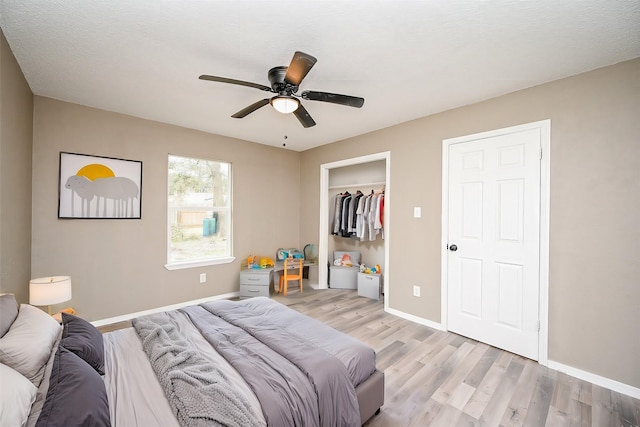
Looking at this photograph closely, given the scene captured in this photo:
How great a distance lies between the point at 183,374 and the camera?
1.29 meters

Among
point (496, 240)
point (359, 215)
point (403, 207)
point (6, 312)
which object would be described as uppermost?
point (403, 207)

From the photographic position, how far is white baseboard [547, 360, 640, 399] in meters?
1.96

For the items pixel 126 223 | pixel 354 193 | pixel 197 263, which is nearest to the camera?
pixel 126 223

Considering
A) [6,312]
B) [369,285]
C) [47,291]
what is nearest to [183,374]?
[6,312]

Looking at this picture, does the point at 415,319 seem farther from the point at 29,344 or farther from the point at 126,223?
the point at 126,223

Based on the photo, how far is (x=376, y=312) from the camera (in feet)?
11.7

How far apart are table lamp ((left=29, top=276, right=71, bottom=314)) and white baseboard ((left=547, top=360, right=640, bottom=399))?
4.18m

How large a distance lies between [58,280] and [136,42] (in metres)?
2.02

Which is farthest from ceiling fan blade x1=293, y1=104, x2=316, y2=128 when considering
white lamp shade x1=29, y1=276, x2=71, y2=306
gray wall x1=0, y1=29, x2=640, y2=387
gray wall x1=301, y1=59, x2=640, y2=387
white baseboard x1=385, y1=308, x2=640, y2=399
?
white baseboard x1=385, y1=308, x2=640, y2=399

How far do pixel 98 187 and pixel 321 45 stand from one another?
293cm

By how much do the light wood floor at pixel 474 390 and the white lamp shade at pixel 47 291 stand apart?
257 cm

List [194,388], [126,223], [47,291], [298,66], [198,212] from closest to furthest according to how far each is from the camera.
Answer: [194,388] < [298,66] < [47,291] < [126,223] < [198,212]

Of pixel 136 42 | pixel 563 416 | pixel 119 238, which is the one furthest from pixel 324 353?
pixel 119 238

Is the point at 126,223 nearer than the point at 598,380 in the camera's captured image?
No
